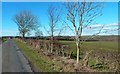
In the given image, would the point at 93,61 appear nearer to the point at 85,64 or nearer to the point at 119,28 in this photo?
the point at 85,64

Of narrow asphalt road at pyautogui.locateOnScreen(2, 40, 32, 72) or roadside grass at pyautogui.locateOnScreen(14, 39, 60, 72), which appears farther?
narrow asphalt road at pyautogui.locateOnScreen(2, 40, 32, 72)

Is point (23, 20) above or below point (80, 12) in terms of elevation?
above

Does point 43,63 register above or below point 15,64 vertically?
above

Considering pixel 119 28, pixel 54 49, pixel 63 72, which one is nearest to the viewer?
pixel 119 28

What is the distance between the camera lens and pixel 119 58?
10.5 metres

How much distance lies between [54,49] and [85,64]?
1029 centimetres

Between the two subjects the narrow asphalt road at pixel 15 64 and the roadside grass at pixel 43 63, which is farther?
the narrow asphalt road at pixel 15 64

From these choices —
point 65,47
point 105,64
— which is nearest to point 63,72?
point 105,64

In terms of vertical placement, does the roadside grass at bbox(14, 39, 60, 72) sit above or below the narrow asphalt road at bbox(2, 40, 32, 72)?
above

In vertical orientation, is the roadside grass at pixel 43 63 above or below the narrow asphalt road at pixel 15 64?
above

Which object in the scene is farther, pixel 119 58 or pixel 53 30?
pixel 53 30

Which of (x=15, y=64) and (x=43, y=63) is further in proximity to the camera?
(x=15, y=64)

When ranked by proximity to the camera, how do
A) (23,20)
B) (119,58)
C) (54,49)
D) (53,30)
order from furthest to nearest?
(23,20), (53,30), (54,49), (119,58)

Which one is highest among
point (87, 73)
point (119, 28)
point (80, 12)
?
point (80, 12)
